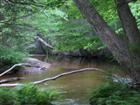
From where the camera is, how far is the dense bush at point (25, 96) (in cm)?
783

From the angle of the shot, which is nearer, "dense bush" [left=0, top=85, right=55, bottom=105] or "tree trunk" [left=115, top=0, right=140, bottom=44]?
"dense bush" [left=0, top=85, right=55, bottom=105]

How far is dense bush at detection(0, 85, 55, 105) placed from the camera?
7834 millimetres

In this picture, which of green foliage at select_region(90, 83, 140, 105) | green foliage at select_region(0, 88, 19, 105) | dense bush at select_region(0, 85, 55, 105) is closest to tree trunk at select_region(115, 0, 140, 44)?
green foliage at select_region(90, 83, 140, 105)

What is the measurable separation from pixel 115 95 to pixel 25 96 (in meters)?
2.21

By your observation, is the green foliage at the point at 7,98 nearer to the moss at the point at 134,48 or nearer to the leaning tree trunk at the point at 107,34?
the leaning tree trunk at the point at 107,34

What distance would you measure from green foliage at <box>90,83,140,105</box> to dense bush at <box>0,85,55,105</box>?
1.21 m

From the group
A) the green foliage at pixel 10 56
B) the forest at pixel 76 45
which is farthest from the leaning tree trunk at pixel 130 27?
the green foliage at pixel 10 56

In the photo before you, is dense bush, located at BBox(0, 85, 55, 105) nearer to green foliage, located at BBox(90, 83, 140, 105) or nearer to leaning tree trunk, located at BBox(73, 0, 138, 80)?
green foliage, located at BBox(90, 83, 140, 105)

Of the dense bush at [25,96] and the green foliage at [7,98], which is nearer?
the green foliage at [7,98]

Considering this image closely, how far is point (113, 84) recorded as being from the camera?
9172 mm

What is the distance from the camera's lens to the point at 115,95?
27.1 ft

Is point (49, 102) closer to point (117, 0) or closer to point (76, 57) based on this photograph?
point (117, 0)

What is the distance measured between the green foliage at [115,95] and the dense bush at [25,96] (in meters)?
1.21

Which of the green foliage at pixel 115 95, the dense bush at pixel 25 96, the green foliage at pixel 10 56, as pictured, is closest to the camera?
the green foliage at pixel 115 95
